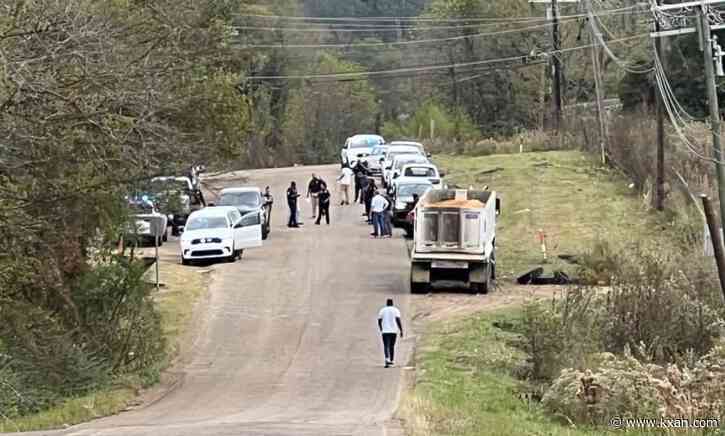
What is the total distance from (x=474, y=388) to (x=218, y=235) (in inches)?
708

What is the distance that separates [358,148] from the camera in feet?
216

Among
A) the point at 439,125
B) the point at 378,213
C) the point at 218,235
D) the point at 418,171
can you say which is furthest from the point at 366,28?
the point at 218,235

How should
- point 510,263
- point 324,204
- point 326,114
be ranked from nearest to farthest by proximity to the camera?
point 510,263 → point 324,204 → point 326,114

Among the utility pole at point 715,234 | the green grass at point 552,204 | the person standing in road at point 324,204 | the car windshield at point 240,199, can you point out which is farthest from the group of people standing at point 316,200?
the utility pole at point 715,234

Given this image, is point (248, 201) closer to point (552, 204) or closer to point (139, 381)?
point (552, 204)

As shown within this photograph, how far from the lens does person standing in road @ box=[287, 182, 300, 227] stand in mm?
46812

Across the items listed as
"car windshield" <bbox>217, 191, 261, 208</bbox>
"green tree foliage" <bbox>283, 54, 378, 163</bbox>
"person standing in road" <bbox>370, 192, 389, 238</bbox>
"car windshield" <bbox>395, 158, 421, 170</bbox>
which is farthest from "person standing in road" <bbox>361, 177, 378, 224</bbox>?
"green tree foliage" <bbox>283, 54, 378, 163</bbox>

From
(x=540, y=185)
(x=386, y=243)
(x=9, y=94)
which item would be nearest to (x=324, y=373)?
(x=9, y=94)

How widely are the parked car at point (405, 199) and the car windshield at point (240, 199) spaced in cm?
486

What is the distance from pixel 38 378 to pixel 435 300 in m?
13.2

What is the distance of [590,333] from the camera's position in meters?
27.9

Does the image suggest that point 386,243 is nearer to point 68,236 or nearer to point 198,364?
point 198,364

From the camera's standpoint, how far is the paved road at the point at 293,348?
20.0 meters

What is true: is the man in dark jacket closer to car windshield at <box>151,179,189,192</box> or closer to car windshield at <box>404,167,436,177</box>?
car windshield at <box>404,167,436,177</box>
